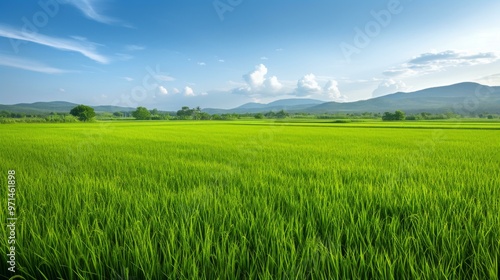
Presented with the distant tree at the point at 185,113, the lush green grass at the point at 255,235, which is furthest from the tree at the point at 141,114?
the lush green grass at the point at 255,235

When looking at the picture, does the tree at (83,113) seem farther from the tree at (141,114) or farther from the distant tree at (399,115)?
the distant tree at (399,115)

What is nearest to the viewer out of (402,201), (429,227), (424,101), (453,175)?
(429,227)

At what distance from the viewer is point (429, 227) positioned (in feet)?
6.80

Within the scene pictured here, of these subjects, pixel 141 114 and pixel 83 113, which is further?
pixel 141 114

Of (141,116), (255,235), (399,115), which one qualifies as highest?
(141,116)

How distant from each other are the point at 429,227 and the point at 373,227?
1.52ft

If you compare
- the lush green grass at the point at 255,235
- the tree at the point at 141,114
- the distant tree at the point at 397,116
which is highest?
the tree at the point at 141,114

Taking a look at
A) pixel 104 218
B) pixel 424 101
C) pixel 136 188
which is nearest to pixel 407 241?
pixel 104 218

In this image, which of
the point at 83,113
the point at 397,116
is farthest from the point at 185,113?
the point at 397,116

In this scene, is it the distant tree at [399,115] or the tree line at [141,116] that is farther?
the distant tree at [399,115]

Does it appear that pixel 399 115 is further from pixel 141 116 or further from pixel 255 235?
pixel 141 116

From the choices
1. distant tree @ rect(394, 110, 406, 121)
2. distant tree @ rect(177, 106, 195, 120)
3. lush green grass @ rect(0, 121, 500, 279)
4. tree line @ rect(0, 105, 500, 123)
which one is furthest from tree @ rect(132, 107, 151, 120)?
lush green grass @ rect(0, 121, 500, 279)

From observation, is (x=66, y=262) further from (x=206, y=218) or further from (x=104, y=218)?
(x=206, y=218)

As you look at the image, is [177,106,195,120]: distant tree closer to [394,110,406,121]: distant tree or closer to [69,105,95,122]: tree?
[69,105,95,122]: tree
